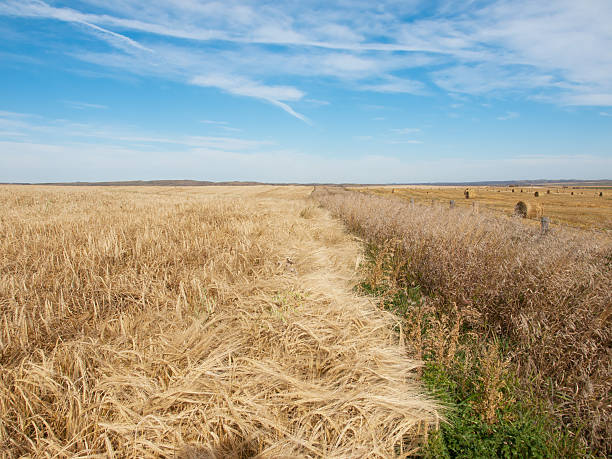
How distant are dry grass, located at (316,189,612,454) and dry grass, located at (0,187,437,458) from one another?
906 mm

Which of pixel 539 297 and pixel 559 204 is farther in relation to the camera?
pixel 559 204

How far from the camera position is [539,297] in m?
3.33

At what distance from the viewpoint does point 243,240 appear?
5.57 m

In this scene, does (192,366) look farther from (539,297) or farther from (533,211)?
(533,211)

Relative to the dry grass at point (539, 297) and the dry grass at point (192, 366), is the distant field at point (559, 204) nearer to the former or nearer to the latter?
the dry grass at point (539, 297)

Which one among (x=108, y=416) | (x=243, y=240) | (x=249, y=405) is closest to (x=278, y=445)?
(x=249, y=405)

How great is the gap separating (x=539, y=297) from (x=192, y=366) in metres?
3.82

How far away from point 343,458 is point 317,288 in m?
2.25

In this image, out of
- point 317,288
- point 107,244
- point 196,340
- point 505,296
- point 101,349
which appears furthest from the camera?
point 107,244

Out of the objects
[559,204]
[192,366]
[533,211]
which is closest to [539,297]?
[192,366]

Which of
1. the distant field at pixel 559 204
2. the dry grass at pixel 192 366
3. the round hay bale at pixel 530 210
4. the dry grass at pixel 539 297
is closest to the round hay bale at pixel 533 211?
the round hay bale at pixel 530 210

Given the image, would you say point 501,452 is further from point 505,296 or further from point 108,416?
point 108,416

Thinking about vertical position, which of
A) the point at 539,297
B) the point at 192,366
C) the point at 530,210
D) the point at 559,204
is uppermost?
the point at 559,204

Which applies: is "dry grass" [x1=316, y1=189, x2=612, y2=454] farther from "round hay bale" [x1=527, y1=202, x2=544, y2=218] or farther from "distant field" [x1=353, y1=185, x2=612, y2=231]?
"round hay bale" [x1=527, y1=202, x2=544, y2=218]
